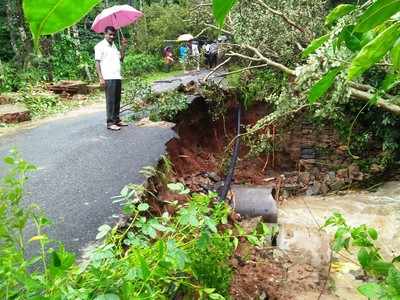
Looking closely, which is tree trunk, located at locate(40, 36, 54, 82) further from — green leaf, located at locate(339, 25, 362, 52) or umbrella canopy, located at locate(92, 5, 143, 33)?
green leaf, located at locate(339, 25, 362, 52)

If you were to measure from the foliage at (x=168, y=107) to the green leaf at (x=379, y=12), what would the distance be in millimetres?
6569

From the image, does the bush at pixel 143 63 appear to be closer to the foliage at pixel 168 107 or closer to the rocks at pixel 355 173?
the foliage at pixel 168 107

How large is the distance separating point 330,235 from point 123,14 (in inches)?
191

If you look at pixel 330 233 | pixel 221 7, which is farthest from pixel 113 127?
pixel 221 7

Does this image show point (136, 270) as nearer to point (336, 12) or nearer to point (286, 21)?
point (336, 12)

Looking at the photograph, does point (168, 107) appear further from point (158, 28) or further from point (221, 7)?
point (158, 28)

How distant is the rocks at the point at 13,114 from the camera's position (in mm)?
8398

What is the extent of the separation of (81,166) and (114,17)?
11.0 feet

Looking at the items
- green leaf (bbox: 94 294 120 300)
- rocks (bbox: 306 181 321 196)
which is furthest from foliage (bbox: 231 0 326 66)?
green leaf (bbox: 94 294 120 300)

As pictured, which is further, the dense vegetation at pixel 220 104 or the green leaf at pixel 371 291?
the green leaf at pixel 371 291

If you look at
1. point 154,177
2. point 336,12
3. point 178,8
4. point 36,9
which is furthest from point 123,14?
point 178,8

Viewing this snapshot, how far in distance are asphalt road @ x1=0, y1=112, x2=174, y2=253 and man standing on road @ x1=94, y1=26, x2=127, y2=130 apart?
15.4 inches

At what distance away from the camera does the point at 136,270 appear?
1668mm

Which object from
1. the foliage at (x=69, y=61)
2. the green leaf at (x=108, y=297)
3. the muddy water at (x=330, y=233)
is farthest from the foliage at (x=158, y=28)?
the green leaf at (x=108, y=297)
